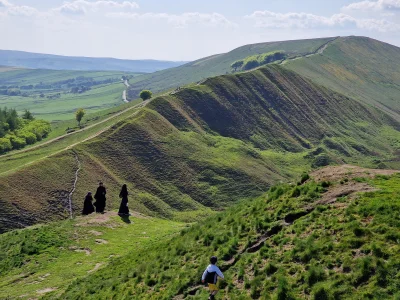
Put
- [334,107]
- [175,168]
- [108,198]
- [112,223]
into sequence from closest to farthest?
[112,223]
[108,198]
[175,168]
[334,107]

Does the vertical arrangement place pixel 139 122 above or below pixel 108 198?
above

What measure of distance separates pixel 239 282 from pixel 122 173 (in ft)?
204

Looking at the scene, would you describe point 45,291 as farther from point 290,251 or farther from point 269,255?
point 290,251

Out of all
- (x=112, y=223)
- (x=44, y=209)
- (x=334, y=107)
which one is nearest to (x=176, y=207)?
(x=44, y=209)

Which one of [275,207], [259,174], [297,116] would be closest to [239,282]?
[275,207]

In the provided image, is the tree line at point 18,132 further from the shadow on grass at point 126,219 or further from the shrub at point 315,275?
the shrub at point 315,275

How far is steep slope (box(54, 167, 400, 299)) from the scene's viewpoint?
53.9ft

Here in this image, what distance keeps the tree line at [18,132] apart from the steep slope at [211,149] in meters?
29.9

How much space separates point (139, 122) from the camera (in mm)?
95125

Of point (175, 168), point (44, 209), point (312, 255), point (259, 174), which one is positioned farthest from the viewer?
→ point (259, 174)

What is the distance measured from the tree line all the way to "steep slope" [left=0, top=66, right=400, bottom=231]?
29857 mm

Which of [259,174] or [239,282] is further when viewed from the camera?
[259,174]

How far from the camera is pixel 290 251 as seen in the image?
1903 cm

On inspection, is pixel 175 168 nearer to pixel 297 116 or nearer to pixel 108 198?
pixel 108 198
